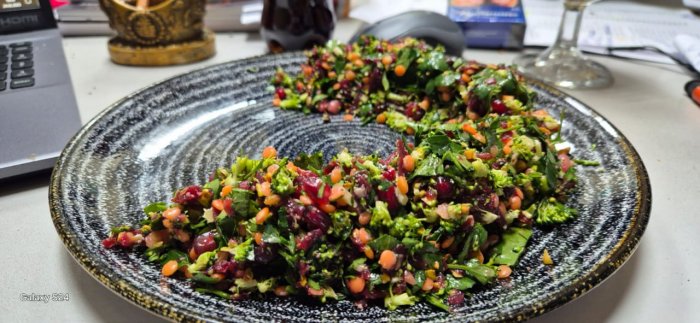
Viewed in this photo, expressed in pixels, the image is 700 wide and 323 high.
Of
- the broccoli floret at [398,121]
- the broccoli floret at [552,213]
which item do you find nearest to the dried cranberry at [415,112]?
the broccoli floret at [398,121]

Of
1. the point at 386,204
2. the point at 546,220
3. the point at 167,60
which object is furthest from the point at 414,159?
the point at 167,60

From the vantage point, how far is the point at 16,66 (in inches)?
43.9

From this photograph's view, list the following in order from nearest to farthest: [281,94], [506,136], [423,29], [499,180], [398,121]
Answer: [499,180], [506,136], [398,121], [281,94], [423,29]

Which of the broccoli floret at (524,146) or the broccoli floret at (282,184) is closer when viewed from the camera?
the broccoli floret at (282,184)

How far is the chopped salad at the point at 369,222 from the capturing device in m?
0.61

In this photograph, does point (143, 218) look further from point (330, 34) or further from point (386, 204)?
point (330, 34)

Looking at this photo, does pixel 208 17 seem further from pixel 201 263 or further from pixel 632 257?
pixel 632 257

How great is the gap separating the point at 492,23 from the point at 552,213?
1.02 metres

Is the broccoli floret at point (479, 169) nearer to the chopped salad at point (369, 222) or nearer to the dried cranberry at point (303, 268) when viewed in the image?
the chopped salad at point (369, 222)

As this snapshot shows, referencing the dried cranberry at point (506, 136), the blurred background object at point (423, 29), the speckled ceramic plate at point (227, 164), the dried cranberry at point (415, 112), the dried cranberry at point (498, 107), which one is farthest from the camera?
the blurred background object at point (423, 29)

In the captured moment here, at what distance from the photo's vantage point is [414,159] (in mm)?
699

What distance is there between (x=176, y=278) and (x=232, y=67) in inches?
27.9

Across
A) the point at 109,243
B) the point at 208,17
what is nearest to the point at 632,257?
the point at 109,243

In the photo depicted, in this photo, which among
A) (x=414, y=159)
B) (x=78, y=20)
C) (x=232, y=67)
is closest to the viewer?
(x=414, y=159)
